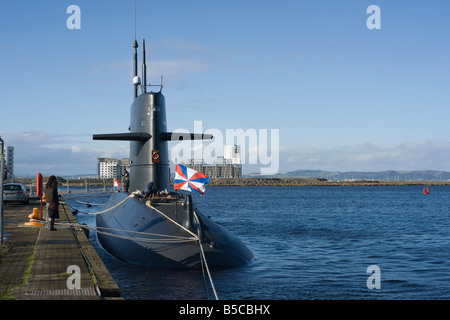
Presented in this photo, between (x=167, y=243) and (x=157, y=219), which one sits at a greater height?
(x=157, y=219)

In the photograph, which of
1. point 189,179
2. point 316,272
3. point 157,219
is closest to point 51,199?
point 157,219

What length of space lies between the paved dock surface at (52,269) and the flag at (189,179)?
12.4 ft

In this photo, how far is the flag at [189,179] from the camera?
16.9 metres

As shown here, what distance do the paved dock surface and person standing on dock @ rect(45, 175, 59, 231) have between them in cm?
82

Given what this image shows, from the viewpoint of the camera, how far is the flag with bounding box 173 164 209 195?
16.9m

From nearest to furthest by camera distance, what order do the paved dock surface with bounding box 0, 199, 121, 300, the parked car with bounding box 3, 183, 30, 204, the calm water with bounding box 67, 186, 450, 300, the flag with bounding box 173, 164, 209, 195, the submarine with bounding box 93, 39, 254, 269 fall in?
the paved dock surface with bounding box 0, 199, 121, 300, the calm water with bounding box 67, 186, 450, 300, the submarine with bounding box 93, 39, 254, 269, the flag with bounding box 173, 164, 209, 195, the parked car with bounding box 3, 183, 30, 204

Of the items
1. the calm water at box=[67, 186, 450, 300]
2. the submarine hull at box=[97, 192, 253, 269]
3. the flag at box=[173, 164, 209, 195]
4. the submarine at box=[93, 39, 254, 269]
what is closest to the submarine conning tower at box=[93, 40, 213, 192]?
the submarine at box=[93, 39, 254, 269]

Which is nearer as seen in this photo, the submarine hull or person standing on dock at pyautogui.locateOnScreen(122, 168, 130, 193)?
the submarine hull

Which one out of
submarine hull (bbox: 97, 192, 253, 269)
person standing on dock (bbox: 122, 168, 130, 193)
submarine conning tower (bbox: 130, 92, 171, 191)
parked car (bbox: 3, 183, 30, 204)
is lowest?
submarine hull (bbox: 97, 192, 253, 269)

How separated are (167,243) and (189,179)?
7.85ft

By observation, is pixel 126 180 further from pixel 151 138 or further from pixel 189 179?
pixel 189 179

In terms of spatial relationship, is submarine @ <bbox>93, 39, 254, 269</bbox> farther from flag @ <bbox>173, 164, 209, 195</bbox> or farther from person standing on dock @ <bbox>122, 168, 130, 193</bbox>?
person standing on dock @ <bbox>122, 168, 130, 193</bbox>

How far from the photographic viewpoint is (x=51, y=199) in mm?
18969
